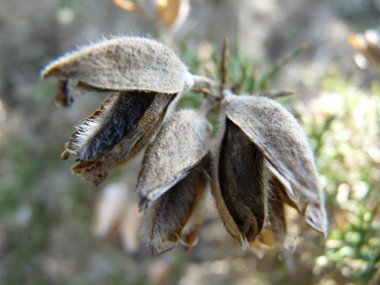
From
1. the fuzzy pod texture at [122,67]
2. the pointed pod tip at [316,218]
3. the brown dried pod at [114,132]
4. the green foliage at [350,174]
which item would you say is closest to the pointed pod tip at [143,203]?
the brown dried pod at [114,132]

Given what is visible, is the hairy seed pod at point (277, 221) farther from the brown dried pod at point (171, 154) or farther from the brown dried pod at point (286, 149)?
the brown dried pod at point (171, 154)

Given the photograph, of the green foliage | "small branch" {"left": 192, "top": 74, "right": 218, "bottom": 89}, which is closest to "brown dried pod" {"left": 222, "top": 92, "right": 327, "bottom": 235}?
"small branch" {"left": 192, "top": 74, "right": 218, "bottom": 89}

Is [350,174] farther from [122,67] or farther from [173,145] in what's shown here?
[122,67]

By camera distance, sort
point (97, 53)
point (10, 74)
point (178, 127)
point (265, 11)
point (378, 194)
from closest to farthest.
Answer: point (97, 53) < point (178, 127) < point (378, 194) < point (265, 11) < point (10, 74)

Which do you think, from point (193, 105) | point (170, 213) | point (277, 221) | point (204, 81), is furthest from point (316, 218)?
point (193, 105)

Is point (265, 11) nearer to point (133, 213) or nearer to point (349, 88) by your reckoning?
point (349, 88)

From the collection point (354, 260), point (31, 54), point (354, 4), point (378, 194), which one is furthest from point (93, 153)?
point (354, 4)

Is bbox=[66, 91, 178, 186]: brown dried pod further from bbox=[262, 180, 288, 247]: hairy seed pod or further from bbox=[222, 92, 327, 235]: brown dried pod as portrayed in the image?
bbox=[262, 180, 288, 247]: hairy seed pod
